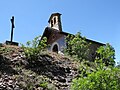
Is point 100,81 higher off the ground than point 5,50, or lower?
lower

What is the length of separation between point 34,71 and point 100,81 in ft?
17.1

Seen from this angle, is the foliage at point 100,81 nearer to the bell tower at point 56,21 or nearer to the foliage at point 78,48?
the foliage at point 78,48

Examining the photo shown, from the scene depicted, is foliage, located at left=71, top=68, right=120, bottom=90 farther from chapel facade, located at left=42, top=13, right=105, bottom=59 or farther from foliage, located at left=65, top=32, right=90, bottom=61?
chapel facade, located at left=42, top=13, right=105, bottom=59

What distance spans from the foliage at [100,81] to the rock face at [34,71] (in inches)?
137

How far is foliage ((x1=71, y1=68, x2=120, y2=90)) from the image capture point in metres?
7.93

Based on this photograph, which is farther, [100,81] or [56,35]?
[56,35]

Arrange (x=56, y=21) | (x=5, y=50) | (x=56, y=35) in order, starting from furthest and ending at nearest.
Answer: (x=56, y=21)
(x=56, y=35)
(x=5, y=50)

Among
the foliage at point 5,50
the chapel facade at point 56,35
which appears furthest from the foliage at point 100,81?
the chapel facade at point 56,35

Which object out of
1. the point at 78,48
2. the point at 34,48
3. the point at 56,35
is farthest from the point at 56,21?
the point at 34,48

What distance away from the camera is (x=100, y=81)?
8.05m

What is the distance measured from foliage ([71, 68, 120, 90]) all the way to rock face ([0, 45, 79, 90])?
3.47 meters

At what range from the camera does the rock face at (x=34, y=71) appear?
1137 cm

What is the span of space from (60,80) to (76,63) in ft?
8.34

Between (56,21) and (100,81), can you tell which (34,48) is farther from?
(56,21)
